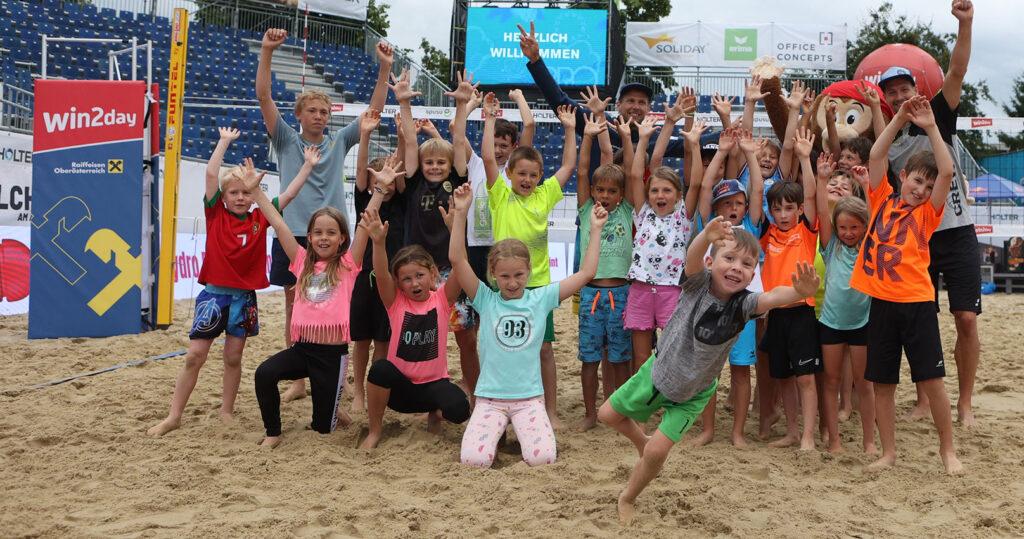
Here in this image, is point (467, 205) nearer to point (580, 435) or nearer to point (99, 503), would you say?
point (580, 435)

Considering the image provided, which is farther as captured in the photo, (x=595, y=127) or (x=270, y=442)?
(x=595, y=127)

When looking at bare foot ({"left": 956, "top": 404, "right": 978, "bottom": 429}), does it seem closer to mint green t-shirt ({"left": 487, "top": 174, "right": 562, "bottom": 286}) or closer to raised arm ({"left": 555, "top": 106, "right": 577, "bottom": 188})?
mint green t-shirt ({"left": 487, "top": 174, "right": 562, "bottom": 286})

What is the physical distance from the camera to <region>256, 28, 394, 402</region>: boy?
15.9ft

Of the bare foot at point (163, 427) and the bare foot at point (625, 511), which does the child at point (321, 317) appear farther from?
the bare foot at point (625, 511)

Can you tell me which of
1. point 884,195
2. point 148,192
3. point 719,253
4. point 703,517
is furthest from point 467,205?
Answer: point 148,192

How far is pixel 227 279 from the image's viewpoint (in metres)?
4.39

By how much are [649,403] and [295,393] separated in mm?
2636

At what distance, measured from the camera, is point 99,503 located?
3219mm

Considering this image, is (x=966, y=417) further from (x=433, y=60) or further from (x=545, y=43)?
(x=433, y=60)

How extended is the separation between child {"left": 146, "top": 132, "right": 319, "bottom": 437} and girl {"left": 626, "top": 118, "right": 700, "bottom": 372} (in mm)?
2030

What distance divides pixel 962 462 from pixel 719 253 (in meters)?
1.76

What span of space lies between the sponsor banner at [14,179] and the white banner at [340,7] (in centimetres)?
1870

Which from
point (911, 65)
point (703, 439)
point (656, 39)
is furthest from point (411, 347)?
point (656, 39)

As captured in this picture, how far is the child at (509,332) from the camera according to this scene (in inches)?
154
